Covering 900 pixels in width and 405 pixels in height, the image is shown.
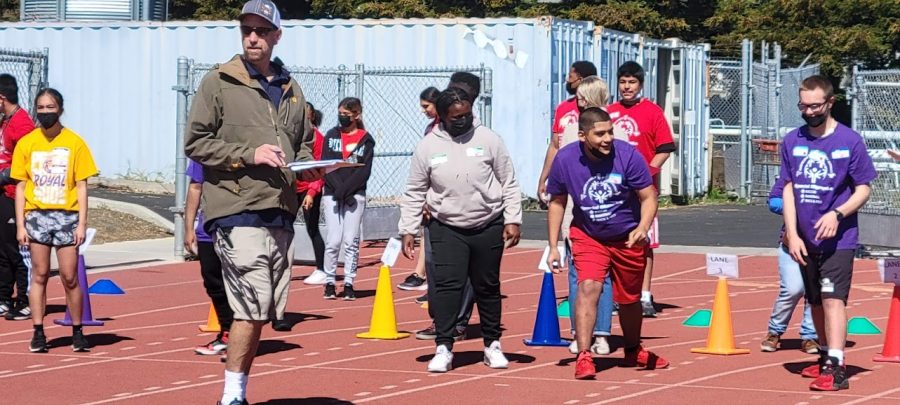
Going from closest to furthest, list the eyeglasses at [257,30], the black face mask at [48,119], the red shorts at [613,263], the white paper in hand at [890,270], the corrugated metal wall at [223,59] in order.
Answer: the eyeglasses at [257,30] → the red shorts at [613,263] → the white paper in hand at [890,270] → the black face mask at [48,119] → the corrugated metal wall at [223,59]

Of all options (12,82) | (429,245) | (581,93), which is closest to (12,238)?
(12,82)

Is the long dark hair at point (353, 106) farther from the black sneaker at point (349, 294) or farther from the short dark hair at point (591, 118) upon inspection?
the short dark hair at point (591, 118)

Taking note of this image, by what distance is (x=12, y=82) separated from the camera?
1150cm

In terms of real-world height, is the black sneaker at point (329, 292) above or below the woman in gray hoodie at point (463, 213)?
below

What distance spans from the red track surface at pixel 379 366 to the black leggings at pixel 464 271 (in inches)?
13.0

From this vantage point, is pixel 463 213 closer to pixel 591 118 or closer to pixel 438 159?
pixel 438 159

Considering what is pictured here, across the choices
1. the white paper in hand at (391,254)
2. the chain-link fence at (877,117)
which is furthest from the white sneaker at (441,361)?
the chain-link fence at (877,117)

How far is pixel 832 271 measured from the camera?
359 inches

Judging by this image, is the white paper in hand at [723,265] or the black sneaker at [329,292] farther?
the black sneaker at [329,292]

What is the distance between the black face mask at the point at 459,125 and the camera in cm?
975

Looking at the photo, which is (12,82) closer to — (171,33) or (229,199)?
(229,199)

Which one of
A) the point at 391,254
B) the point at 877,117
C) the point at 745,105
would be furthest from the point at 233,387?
the point at 745,105

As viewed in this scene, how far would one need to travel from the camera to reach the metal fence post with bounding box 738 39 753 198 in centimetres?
2623

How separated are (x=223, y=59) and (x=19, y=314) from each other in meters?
14.7
